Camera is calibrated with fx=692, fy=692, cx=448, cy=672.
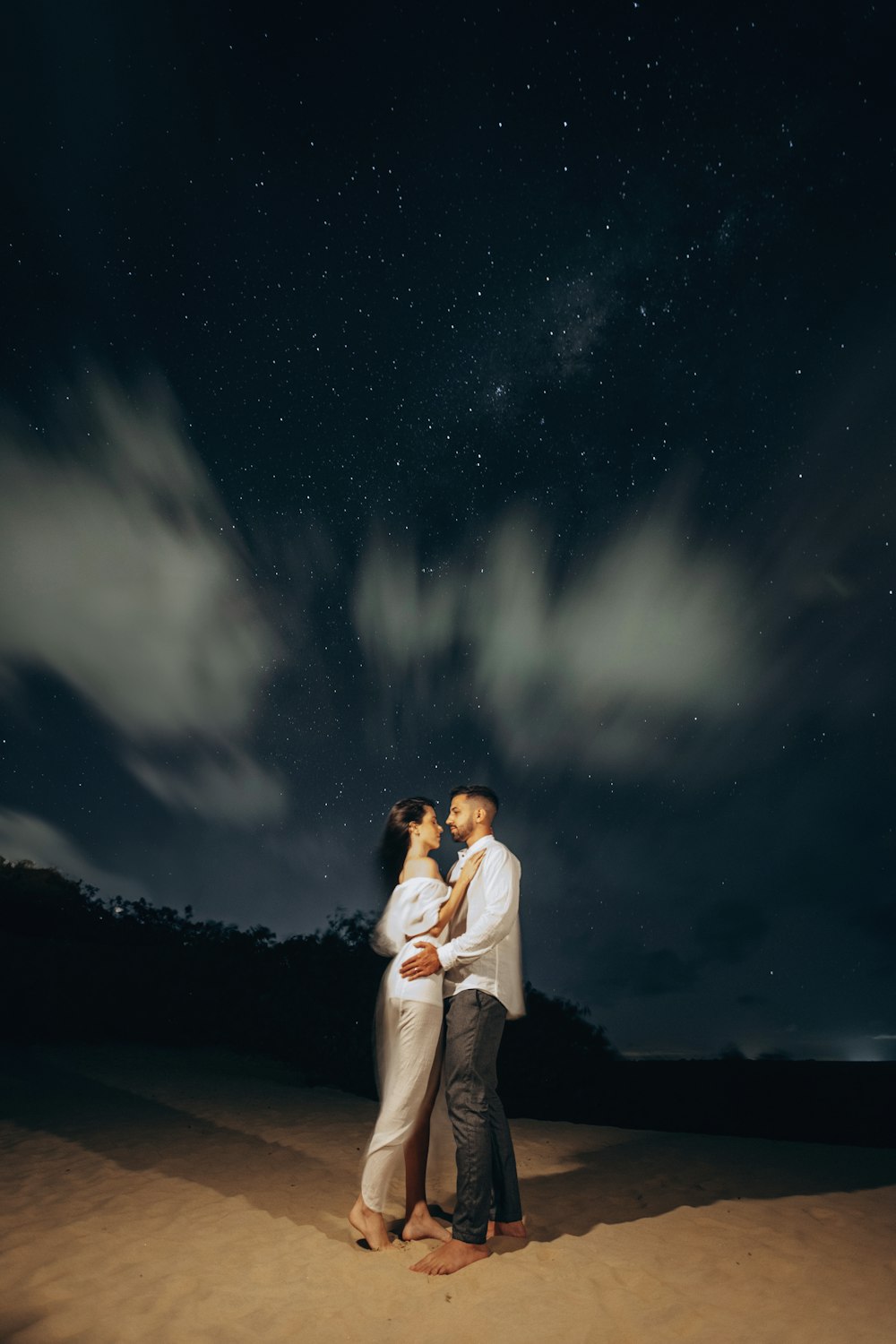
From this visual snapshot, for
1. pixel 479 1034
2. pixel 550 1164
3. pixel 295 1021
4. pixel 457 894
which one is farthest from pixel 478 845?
pixel 295 1021

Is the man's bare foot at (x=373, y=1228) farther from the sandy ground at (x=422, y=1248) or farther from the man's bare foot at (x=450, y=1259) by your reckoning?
the man's bare foot at (x=450, y=1259)

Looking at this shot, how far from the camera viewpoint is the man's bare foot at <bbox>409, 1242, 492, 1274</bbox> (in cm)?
340

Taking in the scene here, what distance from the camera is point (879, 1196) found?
552 cm

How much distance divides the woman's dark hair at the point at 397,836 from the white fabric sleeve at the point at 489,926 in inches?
28.9

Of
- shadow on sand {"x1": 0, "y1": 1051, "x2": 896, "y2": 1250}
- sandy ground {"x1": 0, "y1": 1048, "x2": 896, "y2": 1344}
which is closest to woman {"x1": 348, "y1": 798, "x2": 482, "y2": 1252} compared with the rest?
sandy ground {"x1": 0, "y1": 1048, "x2": 896, "y2": 1344}

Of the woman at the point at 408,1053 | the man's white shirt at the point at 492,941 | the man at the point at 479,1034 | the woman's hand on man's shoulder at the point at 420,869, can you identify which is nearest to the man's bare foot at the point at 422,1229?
the woman at the point at 408,1053

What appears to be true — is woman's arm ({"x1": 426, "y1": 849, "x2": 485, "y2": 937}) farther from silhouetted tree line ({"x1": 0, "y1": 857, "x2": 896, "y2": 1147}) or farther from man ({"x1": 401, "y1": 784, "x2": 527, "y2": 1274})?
silhouetted tree line ({"x1": 0, "y1": 857, "x2": 896, "y2": 1147})

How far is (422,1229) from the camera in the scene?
3926 mm

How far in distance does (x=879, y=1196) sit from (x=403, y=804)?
513cm

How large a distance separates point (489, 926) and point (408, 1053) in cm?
85

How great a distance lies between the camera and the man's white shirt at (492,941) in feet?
11.7

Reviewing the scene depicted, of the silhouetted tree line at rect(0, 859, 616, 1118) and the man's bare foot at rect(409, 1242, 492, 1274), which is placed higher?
the silhouetted tree line at rect(0, 859, 616, 1118)

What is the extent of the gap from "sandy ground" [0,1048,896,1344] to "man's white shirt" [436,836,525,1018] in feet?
4.42

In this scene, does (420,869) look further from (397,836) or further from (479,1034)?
(479,1034)
